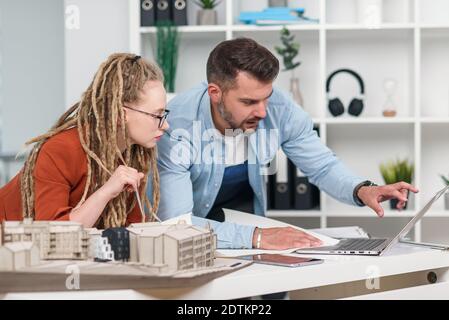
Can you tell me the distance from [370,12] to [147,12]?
1.14 m

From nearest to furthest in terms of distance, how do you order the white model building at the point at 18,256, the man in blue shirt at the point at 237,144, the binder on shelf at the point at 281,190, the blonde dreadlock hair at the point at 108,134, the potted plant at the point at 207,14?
the white model building at the point at 18,256 → the blonde dreadlock hair at the point at 108,134 → the man in blue shirt at the point at 237,144 → the binder on shelf at the point at 281,190 → the potted plant at the point at 207,14

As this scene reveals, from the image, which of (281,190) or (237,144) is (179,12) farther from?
(237,144)

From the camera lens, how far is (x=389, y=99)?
13.3 ft

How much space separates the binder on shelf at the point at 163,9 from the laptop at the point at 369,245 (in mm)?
2248

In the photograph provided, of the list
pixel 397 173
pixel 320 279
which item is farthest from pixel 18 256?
pixel 397 173

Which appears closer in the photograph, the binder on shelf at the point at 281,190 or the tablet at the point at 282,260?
the tablet at the point at 282,260

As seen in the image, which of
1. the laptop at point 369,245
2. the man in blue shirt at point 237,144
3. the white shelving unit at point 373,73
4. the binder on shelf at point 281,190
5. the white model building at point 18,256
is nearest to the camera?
the white model building at point 18,256

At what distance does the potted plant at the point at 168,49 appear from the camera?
3.93 m

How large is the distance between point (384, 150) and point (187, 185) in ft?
6.74

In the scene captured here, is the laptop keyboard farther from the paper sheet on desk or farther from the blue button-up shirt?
the blue button-up shirt

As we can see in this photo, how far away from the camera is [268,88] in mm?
2428

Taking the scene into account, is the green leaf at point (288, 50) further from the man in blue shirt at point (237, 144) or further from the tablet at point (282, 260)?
the tablet at point (282, 260)

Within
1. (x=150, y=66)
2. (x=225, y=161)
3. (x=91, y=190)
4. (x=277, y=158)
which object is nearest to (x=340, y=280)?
(x=91, y=190)

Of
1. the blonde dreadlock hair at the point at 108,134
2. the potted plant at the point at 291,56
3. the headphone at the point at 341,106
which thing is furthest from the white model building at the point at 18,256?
the headphone at the point at 341,106
